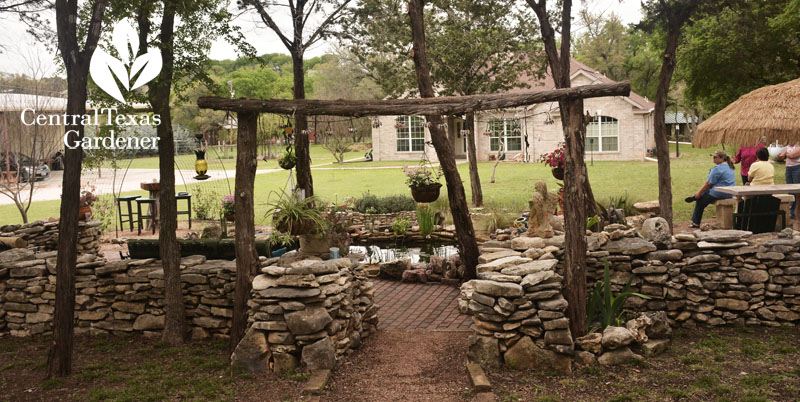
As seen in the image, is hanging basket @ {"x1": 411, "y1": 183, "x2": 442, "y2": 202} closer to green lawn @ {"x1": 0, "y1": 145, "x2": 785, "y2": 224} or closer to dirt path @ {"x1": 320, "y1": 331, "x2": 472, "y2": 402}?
dirt path @ {"x1": 320, "y1": 331, "x2": 472, "y2": 402}

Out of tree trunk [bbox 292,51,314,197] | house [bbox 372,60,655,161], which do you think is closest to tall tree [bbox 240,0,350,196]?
tree trunk [bbox 292,51,314,197]

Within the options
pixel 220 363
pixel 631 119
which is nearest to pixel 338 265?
pixel 220 363

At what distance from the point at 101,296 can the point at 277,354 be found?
8.50 ft

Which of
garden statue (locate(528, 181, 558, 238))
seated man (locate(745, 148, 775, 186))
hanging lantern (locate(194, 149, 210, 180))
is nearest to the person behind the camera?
hanging lantern (locate(194, 149, 210, 180))

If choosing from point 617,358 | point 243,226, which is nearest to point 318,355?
point 243,226

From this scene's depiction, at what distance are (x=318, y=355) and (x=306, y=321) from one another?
1.05 ft

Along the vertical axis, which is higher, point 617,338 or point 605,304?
point 605,304

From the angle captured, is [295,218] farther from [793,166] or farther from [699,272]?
[793,166]

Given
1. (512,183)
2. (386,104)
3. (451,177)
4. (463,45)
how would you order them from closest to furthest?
(386,104)
(451,177)
(463,45)
(512,183)

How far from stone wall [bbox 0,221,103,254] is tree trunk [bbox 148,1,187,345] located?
359 centimetres

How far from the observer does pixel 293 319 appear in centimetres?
541

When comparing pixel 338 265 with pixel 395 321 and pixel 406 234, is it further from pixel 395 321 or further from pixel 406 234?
pixel 406 234

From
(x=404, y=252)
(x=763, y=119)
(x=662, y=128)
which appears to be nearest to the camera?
(x=763, y=119)

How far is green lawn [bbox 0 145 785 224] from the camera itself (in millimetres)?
15961
